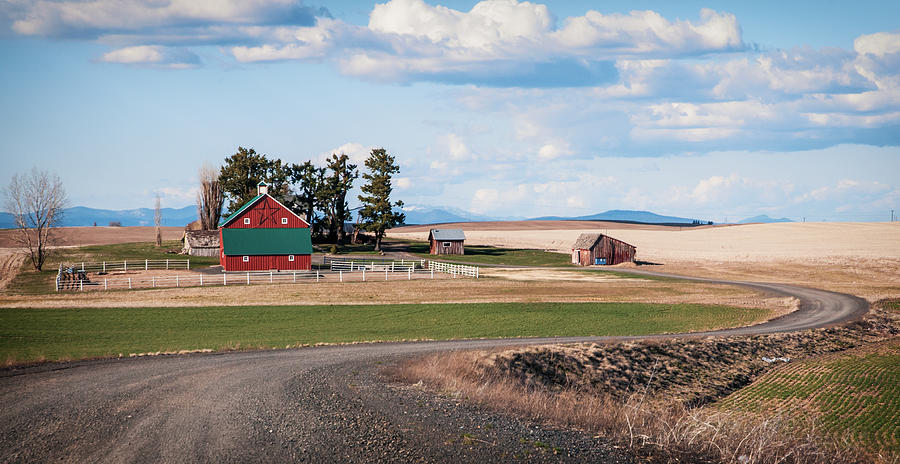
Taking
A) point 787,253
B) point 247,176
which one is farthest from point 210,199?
point 787,253

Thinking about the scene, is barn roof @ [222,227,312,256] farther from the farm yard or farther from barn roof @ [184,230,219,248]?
A: barn roof @ [184,230,219,248]

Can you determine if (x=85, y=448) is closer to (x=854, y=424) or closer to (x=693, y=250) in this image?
(x=854, y=424)

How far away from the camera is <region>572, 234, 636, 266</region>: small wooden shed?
9231 cm

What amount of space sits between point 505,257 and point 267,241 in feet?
148

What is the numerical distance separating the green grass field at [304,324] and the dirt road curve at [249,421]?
7.13 meters

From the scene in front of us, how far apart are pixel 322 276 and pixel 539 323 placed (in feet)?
111

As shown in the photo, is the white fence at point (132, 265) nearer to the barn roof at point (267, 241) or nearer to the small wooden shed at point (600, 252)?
the barn roof at point (267, 241)

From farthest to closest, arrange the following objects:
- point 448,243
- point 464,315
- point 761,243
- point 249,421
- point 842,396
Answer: point 761,243, point 448,243, point 464,315, point 842,396, point 249,421

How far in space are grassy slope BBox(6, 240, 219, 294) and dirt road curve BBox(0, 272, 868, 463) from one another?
41.9 meters

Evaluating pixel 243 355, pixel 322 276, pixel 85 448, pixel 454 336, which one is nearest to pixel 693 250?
pixel 322 276

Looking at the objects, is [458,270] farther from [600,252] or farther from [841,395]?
[841,395]

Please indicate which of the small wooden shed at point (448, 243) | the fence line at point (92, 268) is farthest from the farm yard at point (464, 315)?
the small wooden shed at point (448, 243)

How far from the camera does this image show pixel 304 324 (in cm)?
3753

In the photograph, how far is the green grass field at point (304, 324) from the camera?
2989 centimetres
